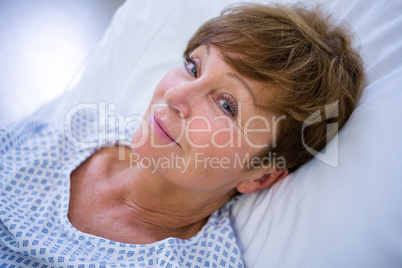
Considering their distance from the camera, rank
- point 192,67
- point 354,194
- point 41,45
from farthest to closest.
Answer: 1. point 41,45
2. point 192,67
3. point 354,194

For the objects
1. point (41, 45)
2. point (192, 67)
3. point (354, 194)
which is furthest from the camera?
point (41, 45)

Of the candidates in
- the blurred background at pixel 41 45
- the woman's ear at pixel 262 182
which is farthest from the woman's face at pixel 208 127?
the blurred background at pixel 41 45

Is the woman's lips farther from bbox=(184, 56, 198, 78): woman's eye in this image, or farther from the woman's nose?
bbox=(184, 56, 198, 78): woman's eye

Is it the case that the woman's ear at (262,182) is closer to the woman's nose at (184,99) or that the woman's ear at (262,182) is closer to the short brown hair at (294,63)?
the short brown hair at (294,63)

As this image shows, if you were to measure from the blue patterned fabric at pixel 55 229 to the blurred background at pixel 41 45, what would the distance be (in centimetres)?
83

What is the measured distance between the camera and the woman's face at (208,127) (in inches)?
36.6

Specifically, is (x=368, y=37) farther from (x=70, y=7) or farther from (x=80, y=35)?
(x=70, y=7)

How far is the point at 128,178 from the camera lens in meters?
1.18

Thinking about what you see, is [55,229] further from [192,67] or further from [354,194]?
[354,194]

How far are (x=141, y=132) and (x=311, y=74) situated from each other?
19.5 inches

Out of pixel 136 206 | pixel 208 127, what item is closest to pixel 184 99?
pixel 208 127

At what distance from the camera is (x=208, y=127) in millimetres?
923

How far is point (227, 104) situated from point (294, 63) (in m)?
0.21

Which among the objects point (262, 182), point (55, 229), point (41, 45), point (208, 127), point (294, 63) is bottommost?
point (41, 45)
